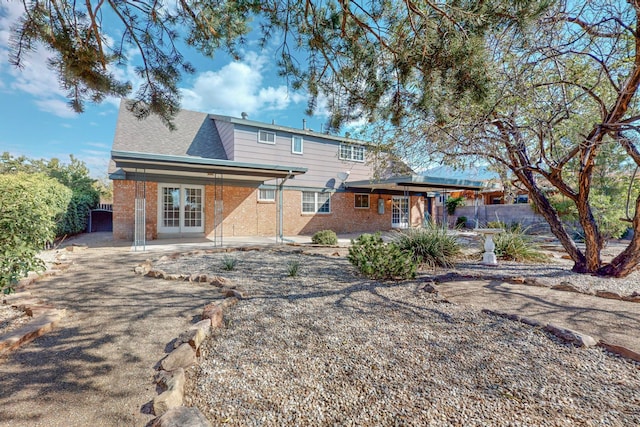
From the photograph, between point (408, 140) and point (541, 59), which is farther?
point (408, 140)

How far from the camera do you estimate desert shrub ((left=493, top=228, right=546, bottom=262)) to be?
6.50m

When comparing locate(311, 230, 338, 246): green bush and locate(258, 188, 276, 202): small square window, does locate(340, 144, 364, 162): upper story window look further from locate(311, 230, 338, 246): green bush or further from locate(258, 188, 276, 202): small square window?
locate(311, 230, 338, 246): green bush

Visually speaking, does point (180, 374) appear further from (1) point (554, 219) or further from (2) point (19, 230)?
(1) point (554, 219)

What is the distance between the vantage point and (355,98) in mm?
3348

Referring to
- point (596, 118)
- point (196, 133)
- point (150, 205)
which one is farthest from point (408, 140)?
point (196, 133)

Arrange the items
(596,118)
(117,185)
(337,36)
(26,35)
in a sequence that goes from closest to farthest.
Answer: (26,35)
(337,36)
(596,118)
(117,185)

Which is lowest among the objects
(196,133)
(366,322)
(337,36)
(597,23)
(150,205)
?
(366,322)

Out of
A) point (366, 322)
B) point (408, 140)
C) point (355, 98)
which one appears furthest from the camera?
point (408, 140)

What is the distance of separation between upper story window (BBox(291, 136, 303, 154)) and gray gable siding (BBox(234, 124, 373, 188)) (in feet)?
0.45

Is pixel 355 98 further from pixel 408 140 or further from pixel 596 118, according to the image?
pixel 596 118

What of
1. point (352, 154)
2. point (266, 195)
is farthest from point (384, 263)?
point (352, 154)

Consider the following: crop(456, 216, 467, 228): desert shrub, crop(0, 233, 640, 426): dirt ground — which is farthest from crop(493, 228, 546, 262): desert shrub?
crop(456, 216, 467, 228): desert shrub

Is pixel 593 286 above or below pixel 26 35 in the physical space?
below

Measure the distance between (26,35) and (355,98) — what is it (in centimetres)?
309
